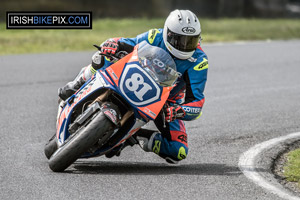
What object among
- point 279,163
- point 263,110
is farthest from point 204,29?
point 279,163

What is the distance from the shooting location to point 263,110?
9.27m

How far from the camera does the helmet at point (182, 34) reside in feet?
19.8

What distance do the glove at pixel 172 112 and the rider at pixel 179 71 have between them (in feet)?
0.04

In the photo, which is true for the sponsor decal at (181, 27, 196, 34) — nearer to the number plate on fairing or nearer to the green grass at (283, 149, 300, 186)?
the number plate on fairing

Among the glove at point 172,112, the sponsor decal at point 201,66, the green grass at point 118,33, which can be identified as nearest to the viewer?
the glove at point 172,112

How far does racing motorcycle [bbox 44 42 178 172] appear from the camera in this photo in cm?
535

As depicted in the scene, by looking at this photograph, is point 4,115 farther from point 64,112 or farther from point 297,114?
point 297,114

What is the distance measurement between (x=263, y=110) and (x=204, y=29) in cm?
1247

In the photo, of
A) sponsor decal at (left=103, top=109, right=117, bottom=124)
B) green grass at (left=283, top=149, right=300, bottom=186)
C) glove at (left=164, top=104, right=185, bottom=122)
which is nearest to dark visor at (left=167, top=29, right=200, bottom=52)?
glove at (left=164, top=104, right=185, bottom=122)

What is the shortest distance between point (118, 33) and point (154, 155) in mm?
13013

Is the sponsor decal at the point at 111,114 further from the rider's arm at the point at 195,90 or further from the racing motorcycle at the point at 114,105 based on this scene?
the rider's arm at the point at 195,90

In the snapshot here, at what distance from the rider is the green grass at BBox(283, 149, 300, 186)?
3.41 feet

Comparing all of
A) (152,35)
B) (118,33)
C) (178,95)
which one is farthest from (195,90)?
(118,33)

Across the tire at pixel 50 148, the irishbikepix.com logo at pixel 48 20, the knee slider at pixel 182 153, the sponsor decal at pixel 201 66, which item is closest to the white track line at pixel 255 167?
the knee slider at pixel 182 153
